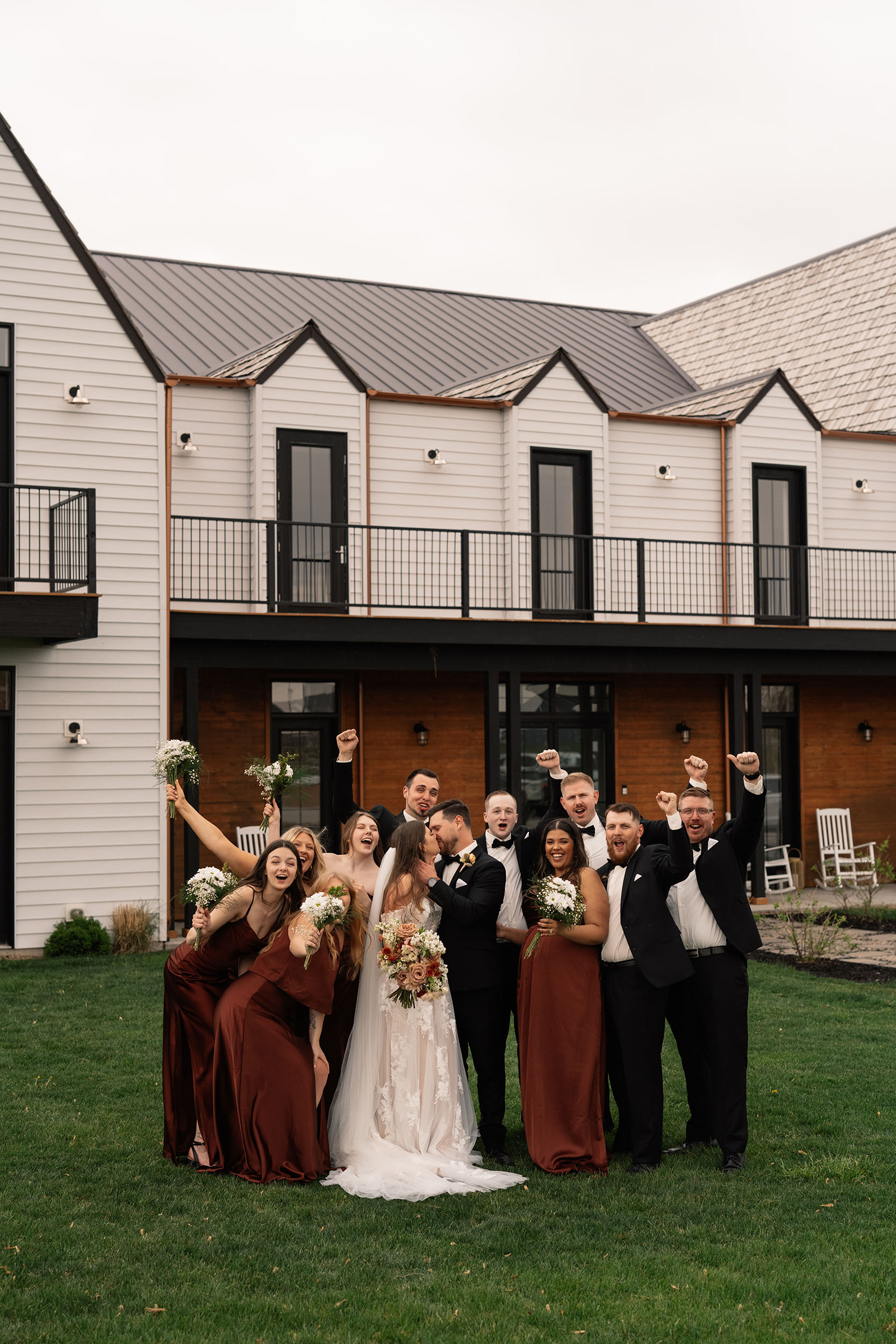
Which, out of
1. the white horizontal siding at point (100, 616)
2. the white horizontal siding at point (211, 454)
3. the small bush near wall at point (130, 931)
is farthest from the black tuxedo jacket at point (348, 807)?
the white horizontal siding at point (211, 454)

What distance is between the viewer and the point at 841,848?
19.0 meters

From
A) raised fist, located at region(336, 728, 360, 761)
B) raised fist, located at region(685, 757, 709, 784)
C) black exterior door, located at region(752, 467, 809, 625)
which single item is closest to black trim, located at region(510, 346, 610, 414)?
black exterior door, located at region(752, 467, 809, 625)

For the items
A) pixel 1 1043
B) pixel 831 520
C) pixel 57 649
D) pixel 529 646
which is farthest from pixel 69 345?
pixel 831 520

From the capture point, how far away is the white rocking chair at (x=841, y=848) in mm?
18781

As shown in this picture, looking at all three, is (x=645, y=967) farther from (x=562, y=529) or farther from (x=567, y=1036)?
(x=562, y=529)

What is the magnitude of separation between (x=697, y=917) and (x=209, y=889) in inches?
94.1

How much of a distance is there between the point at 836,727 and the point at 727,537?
337cm

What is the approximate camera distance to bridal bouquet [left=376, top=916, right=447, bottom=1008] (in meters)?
6.38

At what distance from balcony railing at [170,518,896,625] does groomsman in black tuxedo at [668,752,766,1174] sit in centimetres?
894

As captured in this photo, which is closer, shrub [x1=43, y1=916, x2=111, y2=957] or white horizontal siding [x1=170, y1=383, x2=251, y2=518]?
shrub [x1=43, y1=916, x2=111, y2=957]

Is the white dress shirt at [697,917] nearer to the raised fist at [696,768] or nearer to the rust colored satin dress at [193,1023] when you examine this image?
the raised fist at [696,768]

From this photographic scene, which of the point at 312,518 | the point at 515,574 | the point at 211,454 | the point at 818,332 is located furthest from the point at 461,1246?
the point at 818,332

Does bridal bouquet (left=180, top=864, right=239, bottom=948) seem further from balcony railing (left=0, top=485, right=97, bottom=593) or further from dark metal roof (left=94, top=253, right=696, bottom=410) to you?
dark metal roof (left=94, top=253, right=696, bottom=410)

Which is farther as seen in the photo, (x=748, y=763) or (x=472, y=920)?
(x=472, y=920)
